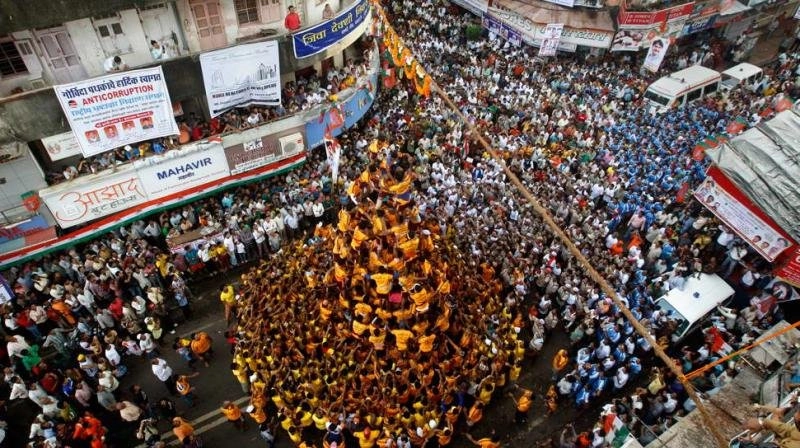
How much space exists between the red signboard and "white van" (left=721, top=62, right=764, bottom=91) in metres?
4.06

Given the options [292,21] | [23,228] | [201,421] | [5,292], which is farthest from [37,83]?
[201,421]

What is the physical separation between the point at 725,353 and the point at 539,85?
1592cm

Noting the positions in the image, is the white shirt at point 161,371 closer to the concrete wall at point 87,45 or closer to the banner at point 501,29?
the concrete wall at point 87,45

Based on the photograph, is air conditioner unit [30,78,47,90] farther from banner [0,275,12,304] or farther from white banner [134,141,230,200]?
banner [0,275,12,304]

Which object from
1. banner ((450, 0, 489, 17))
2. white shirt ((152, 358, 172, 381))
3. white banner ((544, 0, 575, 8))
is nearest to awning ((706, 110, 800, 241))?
white banner ((544, 0, 575, 8))

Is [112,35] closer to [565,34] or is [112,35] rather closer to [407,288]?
[407,288]

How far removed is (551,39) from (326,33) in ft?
43.0

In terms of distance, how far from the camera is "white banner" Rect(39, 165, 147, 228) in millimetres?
15516

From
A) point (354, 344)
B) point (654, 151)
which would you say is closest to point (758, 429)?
point (354, 344)

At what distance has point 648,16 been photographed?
85.1 ft

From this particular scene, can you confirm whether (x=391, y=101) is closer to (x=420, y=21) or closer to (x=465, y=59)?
(x=465, y=59)

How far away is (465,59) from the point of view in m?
27.3

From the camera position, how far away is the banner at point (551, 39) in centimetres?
2561

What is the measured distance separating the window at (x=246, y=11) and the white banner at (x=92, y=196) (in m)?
6.38
